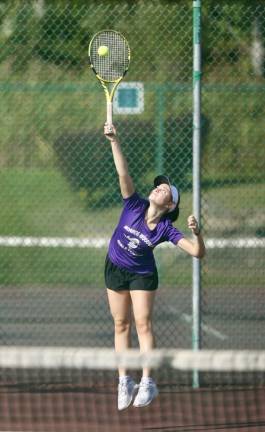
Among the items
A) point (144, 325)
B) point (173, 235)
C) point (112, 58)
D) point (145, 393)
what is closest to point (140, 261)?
point (173, 235)

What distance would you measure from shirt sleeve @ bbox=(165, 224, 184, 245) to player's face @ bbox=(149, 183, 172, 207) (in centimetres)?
16

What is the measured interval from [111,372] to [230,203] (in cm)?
158

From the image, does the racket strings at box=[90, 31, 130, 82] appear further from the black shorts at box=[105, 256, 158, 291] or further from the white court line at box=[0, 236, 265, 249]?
the white court line at box=[0, 236, 265, 249]

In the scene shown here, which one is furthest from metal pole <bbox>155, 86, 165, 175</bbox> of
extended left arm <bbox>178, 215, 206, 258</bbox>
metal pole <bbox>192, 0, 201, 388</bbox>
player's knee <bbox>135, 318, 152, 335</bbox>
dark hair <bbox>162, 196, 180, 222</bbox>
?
player's knee <bbox>135, 318, 152, 335</bbox>

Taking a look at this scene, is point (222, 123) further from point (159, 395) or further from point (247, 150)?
point (159, 395)

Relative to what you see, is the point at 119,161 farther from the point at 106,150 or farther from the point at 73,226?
the point at 73,226

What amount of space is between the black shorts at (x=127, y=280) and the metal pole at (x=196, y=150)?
74 cm

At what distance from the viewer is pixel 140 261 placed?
647cm

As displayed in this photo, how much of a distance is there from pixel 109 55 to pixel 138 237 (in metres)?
1.27

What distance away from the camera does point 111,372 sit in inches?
289

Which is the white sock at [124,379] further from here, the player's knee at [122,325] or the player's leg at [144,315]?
the player's knee at [122,325]

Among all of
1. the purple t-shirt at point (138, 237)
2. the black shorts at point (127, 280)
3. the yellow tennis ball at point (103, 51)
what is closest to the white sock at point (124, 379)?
the black shorts at point (127, 280)

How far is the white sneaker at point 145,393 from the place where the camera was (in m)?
6.42

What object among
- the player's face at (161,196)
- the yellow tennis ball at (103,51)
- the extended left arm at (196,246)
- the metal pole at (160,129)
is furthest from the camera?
the metal pole at (160,129)
